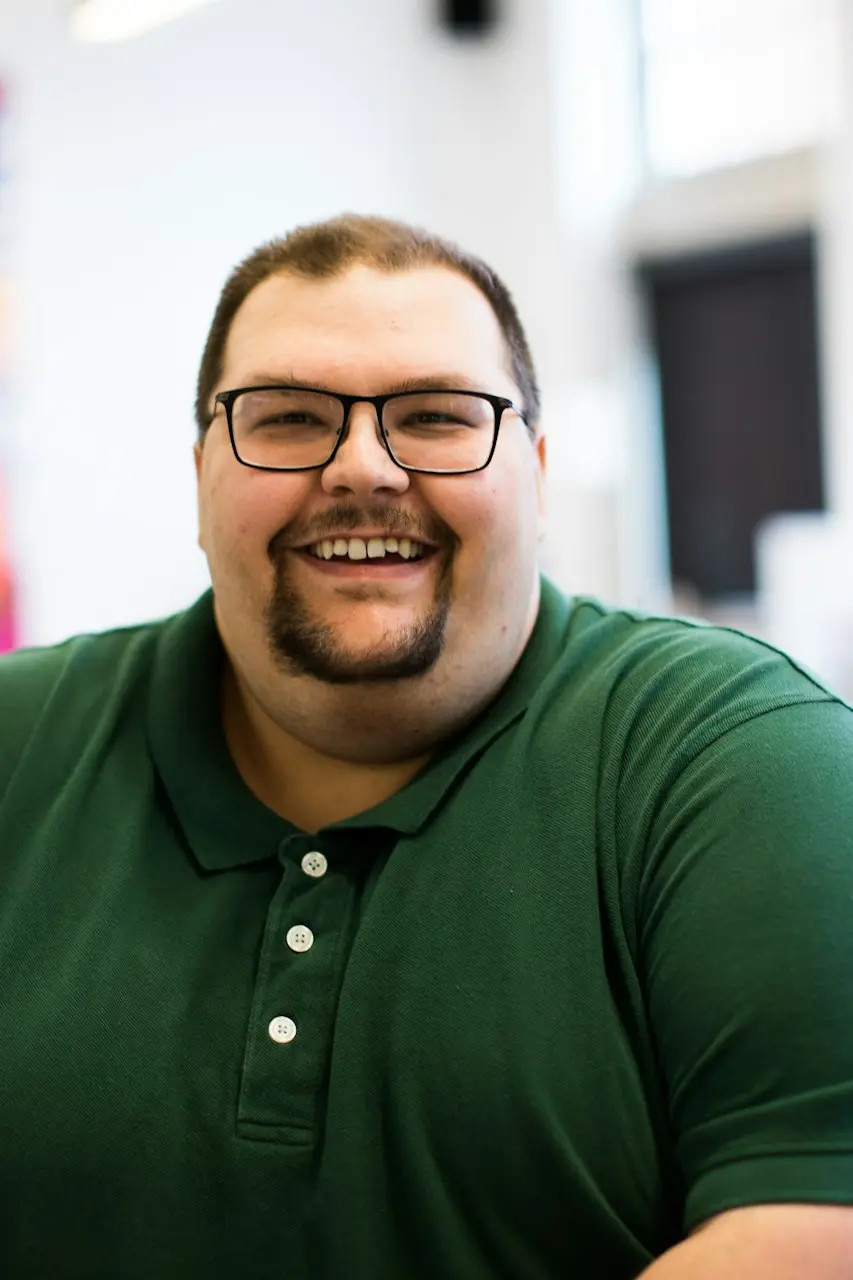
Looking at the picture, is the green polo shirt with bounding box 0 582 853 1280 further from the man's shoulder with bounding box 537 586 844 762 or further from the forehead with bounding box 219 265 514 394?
the forehead with bounding box 219 265 514 394

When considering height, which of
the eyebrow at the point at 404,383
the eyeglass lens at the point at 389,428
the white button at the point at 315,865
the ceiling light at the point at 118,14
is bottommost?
the white button at the point at 315,865

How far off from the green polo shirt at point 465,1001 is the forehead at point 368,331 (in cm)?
31

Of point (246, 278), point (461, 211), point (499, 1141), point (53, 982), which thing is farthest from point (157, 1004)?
point (461, 211)

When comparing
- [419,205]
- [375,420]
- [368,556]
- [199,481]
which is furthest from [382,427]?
[419,205]

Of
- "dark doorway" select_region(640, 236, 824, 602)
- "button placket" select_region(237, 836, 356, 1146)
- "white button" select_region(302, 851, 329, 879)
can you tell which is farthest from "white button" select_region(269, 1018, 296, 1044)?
"dark doorway" select_region(640, 236, 824, 602)

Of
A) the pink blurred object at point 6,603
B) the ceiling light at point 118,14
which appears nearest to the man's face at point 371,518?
the ceiling light at point 118,14

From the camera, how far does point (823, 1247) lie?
0.81 metres

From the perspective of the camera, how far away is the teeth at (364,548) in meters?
1.16

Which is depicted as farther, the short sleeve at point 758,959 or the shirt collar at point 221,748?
the shirt collar at point 221,748

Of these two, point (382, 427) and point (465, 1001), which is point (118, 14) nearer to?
point (382, 427)

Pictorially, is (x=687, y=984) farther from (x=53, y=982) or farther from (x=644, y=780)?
(x=53, y=982)

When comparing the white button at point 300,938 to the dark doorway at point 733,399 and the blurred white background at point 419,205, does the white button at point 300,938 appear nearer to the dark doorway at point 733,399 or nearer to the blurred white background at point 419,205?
the blurred white background at point 419,205

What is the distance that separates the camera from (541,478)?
1373 mm

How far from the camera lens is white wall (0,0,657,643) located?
11.0ft
